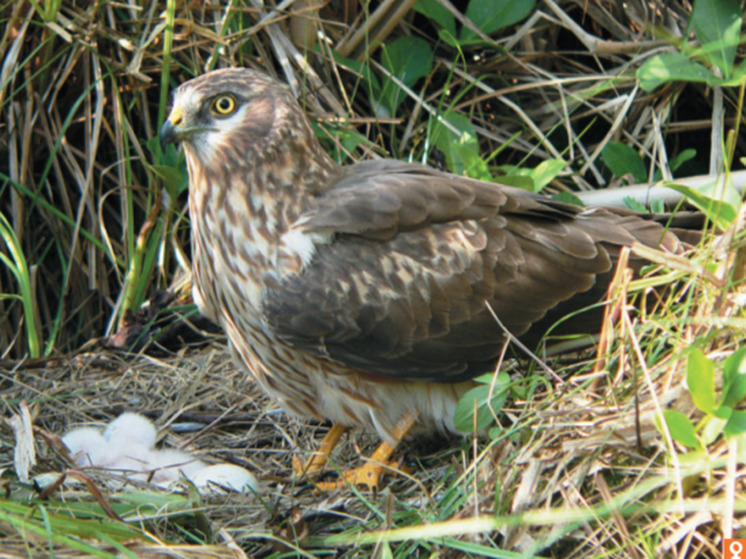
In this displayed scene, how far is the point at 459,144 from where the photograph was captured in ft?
12.9

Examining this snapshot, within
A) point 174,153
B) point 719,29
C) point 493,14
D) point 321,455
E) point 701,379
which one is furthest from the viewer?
point 493,14

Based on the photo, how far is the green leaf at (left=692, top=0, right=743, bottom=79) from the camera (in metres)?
3.77

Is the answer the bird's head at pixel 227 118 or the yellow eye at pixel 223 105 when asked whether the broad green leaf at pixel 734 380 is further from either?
the yellow eye at pixel 223 105

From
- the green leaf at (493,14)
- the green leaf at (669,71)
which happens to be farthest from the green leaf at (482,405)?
the green leaf at (493,14)

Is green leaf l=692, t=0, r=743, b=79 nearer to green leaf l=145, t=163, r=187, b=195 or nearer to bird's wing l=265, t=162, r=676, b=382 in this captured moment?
bird's wing l=265, t=162, r=676, b=382

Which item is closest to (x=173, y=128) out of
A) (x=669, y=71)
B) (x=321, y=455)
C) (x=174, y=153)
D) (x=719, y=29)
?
Answer: (x=174, y=153)

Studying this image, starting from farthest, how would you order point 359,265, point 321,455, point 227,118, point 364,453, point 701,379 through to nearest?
1. point 364,453
2. point 321,455
3. point 227,118
4. point 359,265
5. point 701,379

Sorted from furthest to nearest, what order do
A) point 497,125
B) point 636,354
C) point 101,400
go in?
point 497,125, point 101,400, point 636,354

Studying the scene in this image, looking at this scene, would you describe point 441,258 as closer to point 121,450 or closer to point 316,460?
point 316,460

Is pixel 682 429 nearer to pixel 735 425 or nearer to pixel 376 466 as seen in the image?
pixel 735 425

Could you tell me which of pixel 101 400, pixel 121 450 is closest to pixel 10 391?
pixel 101 400

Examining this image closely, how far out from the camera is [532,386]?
9.02 feet

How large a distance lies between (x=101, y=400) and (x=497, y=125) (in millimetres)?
2319

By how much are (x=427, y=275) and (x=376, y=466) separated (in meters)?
0.72
